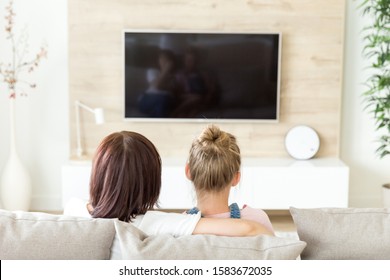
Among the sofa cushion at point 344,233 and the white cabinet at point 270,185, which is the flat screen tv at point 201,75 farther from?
the sofa cushion at point 344,233

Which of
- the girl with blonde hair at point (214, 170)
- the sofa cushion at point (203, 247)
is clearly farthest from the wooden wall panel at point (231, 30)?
the sofa cushion at point (203, 247)

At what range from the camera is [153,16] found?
5125mm

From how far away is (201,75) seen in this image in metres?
5.20

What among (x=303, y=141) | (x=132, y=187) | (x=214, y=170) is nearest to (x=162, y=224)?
(x=132, y=187)

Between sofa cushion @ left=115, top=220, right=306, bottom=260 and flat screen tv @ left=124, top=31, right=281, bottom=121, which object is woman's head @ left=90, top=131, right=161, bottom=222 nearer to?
sofa cushion @ left=115, top=220, right=306, bottom=260

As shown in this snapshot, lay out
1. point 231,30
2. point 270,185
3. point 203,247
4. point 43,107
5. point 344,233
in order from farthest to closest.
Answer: point 43,107, point 231,30, point 270,185, point 344,233, point 203,247

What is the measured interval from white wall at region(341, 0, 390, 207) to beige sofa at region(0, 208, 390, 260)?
11.4 ft

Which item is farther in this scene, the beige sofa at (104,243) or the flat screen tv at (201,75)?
the flat screen tv at (201,75)

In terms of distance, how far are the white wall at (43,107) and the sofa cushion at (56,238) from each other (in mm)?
3505

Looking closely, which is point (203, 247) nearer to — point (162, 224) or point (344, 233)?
point (162, 224)

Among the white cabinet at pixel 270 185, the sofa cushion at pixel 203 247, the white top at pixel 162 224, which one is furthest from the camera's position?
→ the white cabinet at pixel 270 185

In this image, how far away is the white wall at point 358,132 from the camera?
17.4 ft

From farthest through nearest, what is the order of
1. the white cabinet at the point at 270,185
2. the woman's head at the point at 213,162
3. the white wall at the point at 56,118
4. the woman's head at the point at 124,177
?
the white wall at the point at 56,118
the white cabinet at the point at 270,185
the woman's head at the point at 213,162
the woman's head at the point at 124,177

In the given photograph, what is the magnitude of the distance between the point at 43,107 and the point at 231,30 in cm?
155
